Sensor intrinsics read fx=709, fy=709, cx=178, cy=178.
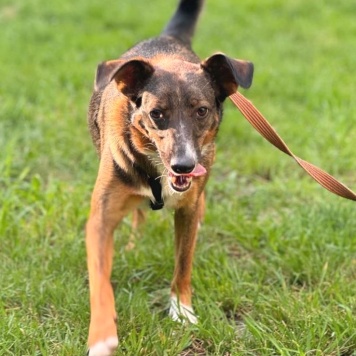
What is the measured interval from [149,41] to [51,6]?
6.34 meters

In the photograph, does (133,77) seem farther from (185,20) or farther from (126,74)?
(185,20)

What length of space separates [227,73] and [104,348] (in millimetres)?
1366

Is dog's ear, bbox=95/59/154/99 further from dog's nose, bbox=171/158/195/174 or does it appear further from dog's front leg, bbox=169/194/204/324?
dog's front leg, bbox=169/194/204/324

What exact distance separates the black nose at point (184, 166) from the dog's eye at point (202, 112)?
28 cm

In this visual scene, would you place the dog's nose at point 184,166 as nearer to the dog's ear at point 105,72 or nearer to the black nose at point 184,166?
the black nose at point 184,166

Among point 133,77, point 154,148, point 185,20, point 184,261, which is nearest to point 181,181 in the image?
point 154,148

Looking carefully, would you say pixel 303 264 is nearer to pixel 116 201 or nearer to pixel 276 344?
pixel 276 344

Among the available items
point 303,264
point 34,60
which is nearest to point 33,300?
point 303,264

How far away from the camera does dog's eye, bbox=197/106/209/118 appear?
3.14m

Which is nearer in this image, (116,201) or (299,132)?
(116,201)

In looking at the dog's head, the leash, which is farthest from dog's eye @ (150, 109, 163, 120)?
the leash

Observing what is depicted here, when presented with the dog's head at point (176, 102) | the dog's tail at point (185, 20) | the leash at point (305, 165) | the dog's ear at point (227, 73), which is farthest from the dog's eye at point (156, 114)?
the dog's tail at point (185, 20)

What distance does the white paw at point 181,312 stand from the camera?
3551mm

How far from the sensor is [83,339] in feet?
10.9
